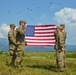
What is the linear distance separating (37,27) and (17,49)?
546 inches

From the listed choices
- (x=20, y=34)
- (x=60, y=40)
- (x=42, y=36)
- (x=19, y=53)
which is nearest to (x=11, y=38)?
(x=20, y=34)

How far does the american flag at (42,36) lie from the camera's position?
3131 cm

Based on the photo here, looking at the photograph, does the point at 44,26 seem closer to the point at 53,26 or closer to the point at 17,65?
Answer: the point at 53,26

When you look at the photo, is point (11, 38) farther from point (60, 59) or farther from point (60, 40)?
point (60, 59)

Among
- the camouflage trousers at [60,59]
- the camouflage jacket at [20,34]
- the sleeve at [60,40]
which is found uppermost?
Result: the camouflage jacket at [20,34]

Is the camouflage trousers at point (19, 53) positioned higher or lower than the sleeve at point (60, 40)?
lower

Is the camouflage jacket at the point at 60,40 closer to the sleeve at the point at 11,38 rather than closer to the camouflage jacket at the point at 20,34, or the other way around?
the camouflage jacket at the point at 20,34

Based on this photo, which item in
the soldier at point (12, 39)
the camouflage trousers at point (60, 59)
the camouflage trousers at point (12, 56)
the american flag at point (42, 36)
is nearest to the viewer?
the camouflage trousers at point (60, 59)

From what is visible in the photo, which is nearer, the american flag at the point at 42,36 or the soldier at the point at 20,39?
the soldier at the point at 20,39

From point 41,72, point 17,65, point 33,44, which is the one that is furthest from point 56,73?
point 33,44

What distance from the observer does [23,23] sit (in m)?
18.2

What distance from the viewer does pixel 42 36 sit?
104 feet

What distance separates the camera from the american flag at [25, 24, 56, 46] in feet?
103

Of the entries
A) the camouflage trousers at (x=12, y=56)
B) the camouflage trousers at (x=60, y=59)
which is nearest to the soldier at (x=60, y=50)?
the camouflage trousers at (x=60, y=59)
